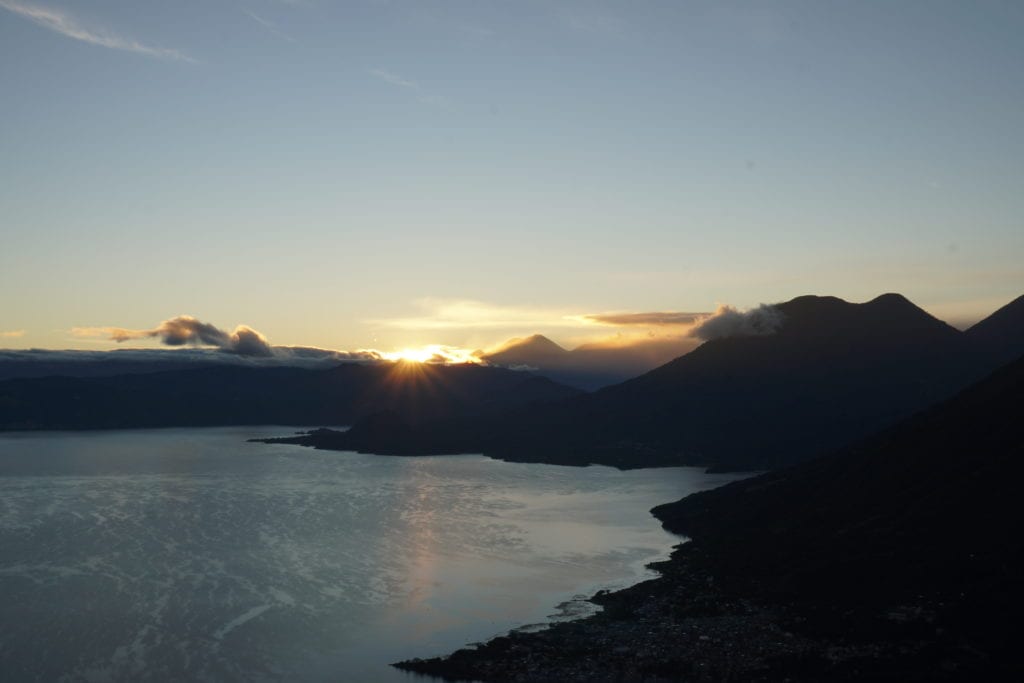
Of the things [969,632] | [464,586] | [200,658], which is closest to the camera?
[969,632]

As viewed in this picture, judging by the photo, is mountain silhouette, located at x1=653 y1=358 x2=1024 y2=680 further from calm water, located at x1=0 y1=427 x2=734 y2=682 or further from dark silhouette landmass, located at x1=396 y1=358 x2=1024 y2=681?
calm water, located at x1=0 y1=427 x2=734 y2=682

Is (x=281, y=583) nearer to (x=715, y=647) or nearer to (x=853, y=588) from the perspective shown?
(x=715, y=647)

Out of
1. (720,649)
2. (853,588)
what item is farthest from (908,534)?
(720,649)

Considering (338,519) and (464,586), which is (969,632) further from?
(338,519)

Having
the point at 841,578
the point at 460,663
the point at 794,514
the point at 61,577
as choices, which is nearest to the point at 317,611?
the point at 460,663

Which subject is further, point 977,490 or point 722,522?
point 722,522

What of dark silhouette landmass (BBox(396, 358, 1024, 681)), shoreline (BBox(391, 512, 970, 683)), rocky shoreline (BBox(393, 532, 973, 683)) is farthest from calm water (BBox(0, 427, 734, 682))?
dark silhouette landmass (BBox(396, 358, 1024, 681))

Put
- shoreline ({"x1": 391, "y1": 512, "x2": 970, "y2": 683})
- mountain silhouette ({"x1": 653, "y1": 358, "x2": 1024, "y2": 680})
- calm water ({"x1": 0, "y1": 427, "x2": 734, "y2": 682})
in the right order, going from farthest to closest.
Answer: calm water ({"x1": 0, "y1": 427, "x2": 734, "y2": 682}) → mountain silhouette ({"x1": 653, "y1": 358, "x2": 1024, "y2": 680}) → shoreline ({"x1": 391, "y1": 512, "x2": 970, "y2": 683})

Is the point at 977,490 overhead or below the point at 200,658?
overhead
